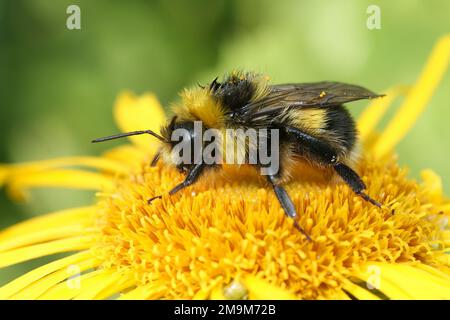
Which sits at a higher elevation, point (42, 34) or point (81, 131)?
point (42, 34)

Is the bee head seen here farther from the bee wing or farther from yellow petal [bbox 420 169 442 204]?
yellow petal [bbox 420 169 442 204]

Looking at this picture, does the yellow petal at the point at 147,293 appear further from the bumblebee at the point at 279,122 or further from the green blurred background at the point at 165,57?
the green blurred background at the point at 165,57

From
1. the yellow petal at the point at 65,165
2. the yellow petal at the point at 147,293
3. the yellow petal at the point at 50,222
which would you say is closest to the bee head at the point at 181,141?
the yellow petal at the point at 147,293

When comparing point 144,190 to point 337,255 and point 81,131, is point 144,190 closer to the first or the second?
point 337,255

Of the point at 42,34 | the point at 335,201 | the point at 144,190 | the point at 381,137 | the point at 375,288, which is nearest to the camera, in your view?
the point at 375,288

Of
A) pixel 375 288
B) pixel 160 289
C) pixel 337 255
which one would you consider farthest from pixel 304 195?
pixel 160 289
